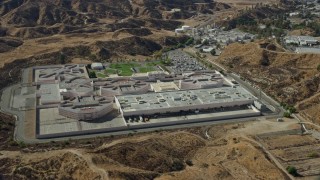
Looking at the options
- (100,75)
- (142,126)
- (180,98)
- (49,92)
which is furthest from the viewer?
(100,75)

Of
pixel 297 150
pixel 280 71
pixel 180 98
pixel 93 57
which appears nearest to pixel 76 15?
pixel 93 57

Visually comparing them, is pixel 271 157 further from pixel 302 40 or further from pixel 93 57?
pixel 302 40

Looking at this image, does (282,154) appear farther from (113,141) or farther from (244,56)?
(244,56)

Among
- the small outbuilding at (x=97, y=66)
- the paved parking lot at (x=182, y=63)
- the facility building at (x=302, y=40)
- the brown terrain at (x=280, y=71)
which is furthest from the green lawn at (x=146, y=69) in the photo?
the facility building at (x=302, y=40)

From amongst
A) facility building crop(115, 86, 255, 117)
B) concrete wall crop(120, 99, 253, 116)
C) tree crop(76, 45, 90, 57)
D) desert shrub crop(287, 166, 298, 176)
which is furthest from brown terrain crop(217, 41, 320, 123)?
tree crop(76, 45, 90, 57)

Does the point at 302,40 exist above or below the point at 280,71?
above

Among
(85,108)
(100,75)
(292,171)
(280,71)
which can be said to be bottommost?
(292,171)

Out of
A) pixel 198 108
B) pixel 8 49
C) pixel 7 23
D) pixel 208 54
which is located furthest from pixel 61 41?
pixel 198 108
